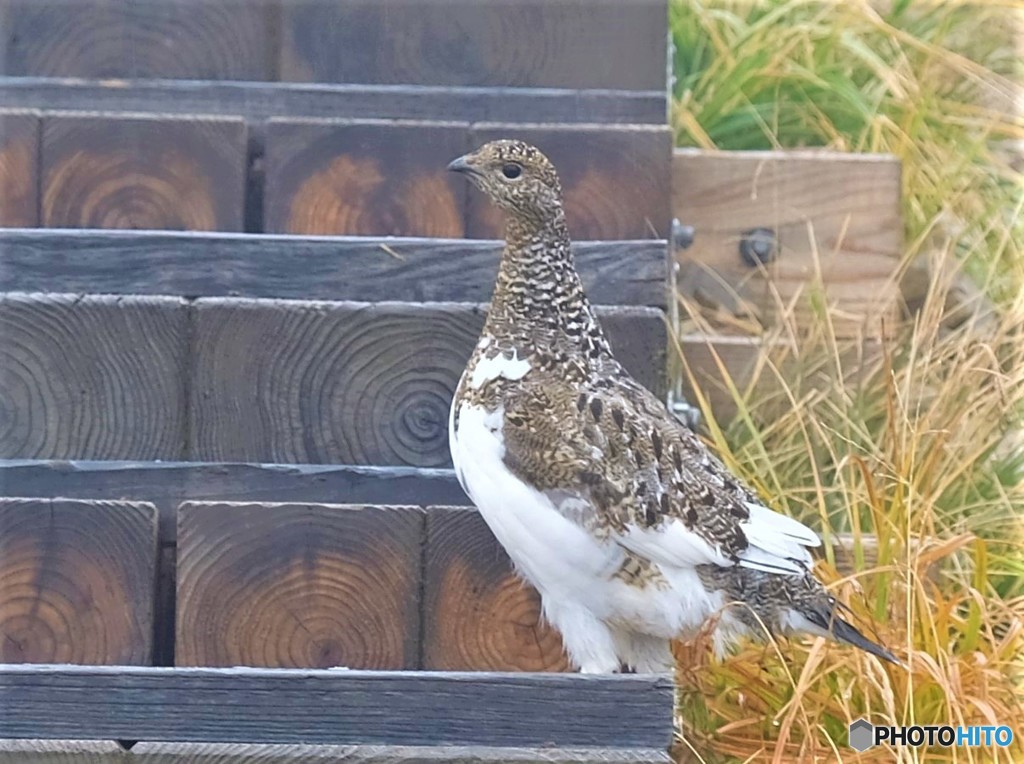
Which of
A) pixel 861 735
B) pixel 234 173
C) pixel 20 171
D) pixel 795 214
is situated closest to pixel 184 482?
pixel 234 173

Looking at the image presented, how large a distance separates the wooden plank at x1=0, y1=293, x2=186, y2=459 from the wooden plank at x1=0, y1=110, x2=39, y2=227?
57 cm

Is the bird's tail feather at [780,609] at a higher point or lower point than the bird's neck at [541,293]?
lower

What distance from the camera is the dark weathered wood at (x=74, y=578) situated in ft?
8.05

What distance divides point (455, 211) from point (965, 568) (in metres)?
1.46

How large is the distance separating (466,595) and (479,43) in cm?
158

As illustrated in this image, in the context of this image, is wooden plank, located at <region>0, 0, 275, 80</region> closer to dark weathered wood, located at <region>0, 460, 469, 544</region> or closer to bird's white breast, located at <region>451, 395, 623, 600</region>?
dark weathered wood, located at <region>0, 460, 469, 544</region>

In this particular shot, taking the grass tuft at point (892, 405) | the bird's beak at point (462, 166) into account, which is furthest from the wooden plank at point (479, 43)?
the bird's beak at point (462, 166)

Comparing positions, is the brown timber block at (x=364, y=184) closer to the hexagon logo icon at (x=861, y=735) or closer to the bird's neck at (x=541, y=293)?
the bird's neck at (x=541, y=293)

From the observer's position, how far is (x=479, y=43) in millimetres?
3668

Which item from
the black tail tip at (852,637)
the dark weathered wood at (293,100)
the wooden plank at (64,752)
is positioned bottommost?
the wooden plank at (64,752)

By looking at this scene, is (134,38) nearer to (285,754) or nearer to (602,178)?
(602,178)

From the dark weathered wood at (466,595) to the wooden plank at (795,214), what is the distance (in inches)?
68.9

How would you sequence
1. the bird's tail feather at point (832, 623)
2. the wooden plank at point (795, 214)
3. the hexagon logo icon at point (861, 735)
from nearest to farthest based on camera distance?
1. the bird's tail feather at point (832, 623)
2. the hexagon logo icon at point (861, 735)
3. the wooden plank at point (795, 214)

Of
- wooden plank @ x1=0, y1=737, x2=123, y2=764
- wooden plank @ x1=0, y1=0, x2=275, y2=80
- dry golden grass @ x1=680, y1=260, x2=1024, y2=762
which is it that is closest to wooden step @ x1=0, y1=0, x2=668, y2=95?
wooden plank @ x1=0, y1=0, x2=275, y2=80
